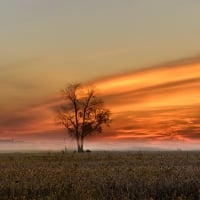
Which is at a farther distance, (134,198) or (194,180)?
(194,180)

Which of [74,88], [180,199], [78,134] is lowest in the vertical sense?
[180,199]

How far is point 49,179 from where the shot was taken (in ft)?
68.2

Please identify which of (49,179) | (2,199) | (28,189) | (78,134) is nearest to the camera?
(2,199)

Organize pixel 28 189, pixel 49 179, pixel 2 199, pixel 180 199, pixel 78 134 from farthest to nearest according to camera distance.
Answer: pixel 78 134, pixel 49 179, pixel 28 189, pixel 2 199, pixel 180 199

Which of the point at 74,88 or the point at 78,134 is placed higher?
the point at 74,88

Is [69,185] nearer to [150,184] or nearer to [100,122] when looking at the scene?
[150,184]

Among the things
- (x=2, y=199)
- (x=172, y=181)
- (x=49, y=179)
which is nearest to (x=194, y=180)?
(x=172, y=181)

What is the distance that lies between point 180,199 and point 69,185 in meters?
4.87

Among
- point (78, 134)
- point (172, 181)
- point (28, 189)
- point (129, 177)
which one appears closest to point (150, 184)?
point (172, 181)

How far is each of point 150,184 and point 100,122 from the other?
3197 inches

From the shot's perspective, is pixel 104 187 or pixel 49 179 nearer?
pixel 104 187

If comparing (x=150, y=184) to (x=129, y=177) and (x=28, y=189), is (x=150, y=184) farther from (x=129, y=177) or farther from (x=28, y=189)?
(x=28, y=189)

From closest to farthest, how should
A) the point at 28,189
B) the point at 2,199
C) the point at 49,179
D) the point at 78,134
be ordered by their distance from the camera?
1. the point at 2,199
2. the point at 28,189
3. the point at 49,179
4. the point at 78,134

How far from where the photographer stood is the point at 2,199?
17.2 metres
